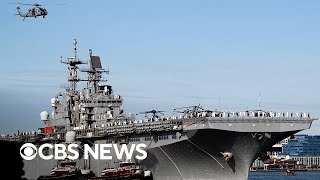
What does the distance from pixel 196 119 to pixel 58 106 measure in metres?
20.0

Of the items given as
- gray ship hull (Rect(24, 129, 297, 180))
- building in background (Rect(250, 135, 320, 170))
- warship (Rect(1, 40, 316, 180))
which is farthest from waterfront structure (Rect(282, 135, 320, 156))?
gray ship hull (Rect(24, 129, 297, 180))

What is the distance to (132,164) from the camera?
43.8 metres

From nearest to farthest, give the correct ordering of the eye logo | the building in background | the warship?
the warship → the eye logo → the building in background

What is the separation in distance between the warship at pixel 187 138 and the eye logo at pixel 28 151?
0.58m

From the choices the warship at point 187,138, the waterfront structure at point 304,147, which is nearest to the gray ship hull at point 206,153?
the warship at point 187,138

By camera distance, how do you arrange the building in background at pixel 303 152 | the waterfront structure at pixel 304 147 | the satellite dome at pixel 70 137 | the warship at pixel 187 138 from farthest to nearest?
the waterfront structure at pixel 304 147
the building in background at pixel 303 152
the satellite dome at pixel 70 137
the warship at pixel 187 138

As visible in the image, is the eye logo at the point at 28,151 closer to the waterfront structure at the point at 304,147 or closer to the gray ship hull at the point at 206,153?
the gray ship hull at the point at 206,153

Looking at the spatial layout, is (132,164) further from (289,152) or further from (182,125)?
→ (289,152)

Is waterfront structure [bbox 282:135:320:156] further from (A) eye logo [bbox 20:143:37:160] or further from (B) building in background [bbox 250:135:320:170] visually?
(A) eye logo [bbox 20:143:37:160]

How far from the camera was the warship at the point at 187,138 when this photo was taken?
3869cm

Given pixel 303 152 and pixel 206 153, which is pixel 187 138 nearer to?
pixel 206 153

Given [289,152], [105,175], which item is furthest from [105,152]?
[289,152]

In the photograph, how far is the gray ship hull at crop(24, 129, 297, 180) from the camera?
128 feet

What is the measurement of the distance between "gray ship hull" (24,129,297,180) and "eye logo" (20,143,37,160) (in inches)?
398
